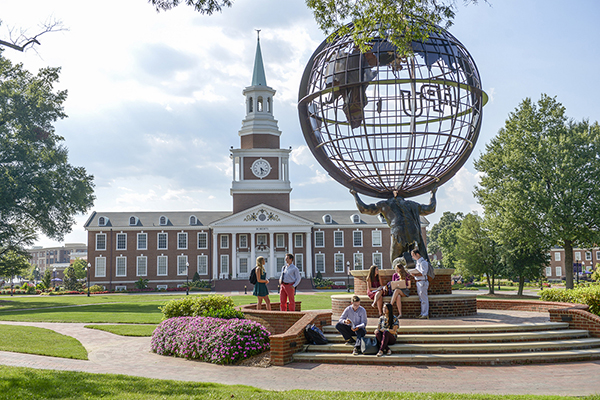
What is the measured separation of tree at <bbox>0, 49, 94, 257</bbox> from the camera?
32.8 m

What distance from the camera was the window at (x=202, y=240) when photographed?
5688 cm

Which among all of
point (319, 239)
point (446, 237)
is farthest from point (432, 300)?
point (446, 237)

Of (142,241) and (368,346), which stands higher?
(142,241)

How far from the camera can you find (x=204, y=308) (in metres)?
12.5

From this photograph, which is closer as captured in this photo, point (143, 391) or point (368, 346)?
point (143, 391)

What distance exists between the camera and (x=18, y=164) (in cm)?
3438

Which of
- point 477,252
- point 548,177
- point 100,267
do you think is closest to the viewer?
point 548,177

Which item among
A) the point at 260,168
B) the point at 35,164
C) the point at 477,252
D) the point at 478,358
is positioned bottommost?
the point at 478,358

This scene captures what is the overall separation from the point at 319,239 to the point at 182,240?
53.8 feet

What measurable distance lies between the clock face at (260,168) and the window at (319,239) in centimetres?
970

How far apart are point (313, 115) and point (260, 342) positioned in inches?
258

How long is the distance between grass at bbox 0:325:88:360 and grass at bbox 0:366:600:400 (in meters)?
3.21

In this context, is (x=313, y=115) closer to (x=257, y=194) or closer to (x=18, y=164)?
(x=18, y=164)

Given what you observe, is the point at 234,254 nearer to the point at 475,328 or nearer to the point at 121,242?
the point at 121,242
